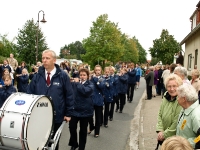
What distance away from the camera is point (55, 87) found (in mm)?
4832

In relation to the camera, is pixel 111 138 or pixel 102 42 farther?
pixel 102 42

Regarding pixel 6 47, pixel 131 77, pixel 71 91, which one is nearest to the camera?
pixel 71 91

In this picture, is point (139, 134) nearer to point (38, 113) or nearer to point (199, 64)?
point (38, 113)

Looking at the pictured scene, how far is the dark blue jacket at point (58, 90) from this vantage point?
4.83 m

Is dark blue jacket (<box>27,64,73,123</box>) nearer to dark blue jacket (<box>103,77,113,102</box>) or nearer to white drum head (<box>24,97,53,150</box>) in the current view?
white drum head (<box>24,97,53,150</box>)

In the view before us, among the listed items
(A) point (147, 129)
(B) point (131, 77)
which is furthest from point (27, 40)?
(A) point (147, 129)

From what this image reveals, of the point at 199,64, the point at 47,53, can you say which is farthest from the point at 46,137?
the point at 199,64

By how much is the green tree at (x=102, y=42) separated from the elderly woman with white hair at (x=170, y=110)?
42.4 meters

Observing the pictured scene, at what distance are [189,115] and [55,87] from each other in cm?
226

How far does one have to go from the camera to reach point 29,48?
41.2 meters

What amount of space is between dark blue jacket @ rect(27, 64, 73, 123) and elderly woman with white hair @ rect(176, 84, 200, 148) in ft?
6.45

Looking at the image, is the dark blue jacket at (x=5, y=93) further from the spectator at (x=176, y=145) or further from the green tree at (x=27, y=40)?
the green tree at (x=27, y=40)

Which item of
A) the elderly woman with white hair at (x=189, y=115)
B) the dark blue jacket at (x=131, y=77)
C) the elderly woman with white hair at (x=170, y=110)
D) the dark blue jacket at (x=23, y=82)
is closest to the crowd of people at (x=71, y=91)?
the elderly woman with white hair at (x=170, y=110)

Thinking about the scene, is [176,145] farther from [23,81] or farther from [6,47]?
[6,47]
